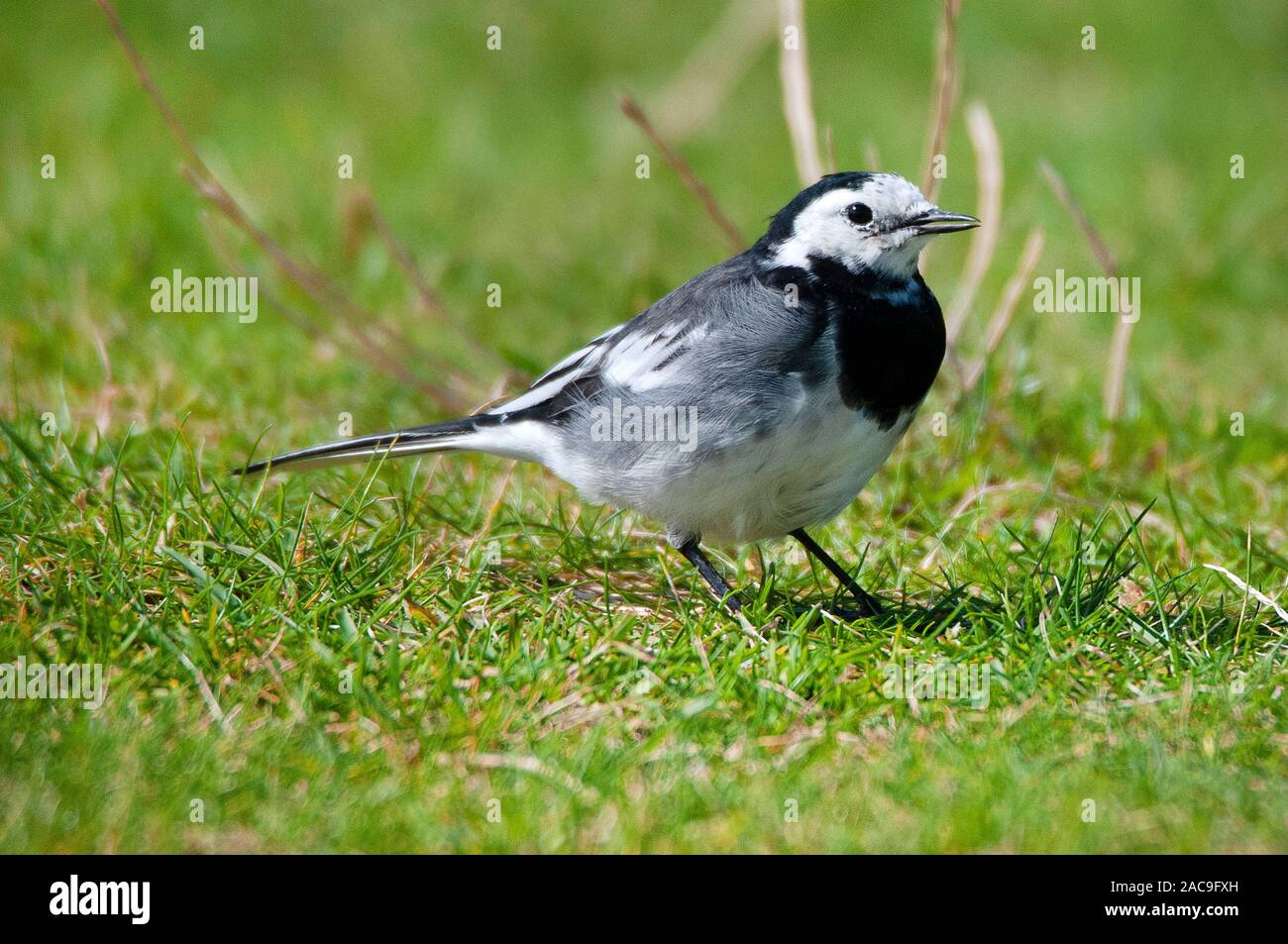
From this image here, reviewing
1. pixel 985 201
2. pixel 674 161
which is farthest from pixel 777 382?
pixel 985 201

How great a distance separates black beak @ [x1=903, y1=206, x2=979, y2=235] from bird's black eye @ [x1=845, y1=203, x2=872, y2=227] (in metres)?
0.11

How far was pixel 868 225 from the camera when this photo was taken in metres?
4.30

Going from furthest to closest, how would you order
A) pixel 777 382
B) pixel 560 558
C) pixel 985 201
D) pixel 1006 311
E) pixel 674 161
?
pixel 985 201 < pixel 1006 311 < pixel 674 161 < pixel 560 558 < pixel 777 382

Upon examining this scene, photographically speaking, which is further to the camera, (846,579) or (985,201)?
(985,201)

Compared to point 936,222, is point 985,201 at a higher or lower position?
higher

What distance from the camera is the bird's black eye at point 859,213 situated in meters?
4.29

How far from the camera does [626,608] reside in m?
4.34

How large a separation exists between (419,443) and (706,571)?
1.01m

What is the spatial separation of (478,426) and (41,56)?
6.92m

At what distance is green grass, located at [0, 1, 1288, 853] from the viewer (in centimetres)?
337

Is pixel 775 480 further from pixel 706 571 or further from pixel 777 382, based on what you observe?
pixel 706 571

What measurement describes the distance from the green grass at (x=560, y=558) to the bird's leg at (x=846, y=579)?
0.10 m

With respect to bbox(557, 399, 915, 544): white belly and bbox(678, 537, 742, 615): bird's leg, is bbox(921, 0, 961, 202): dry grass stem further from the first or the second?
bbox(678, 537, 742, 615): bird's leg

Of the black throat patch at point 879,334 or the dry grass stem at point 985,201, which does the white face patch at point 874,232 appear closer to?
the black throat patch at point 879,334
